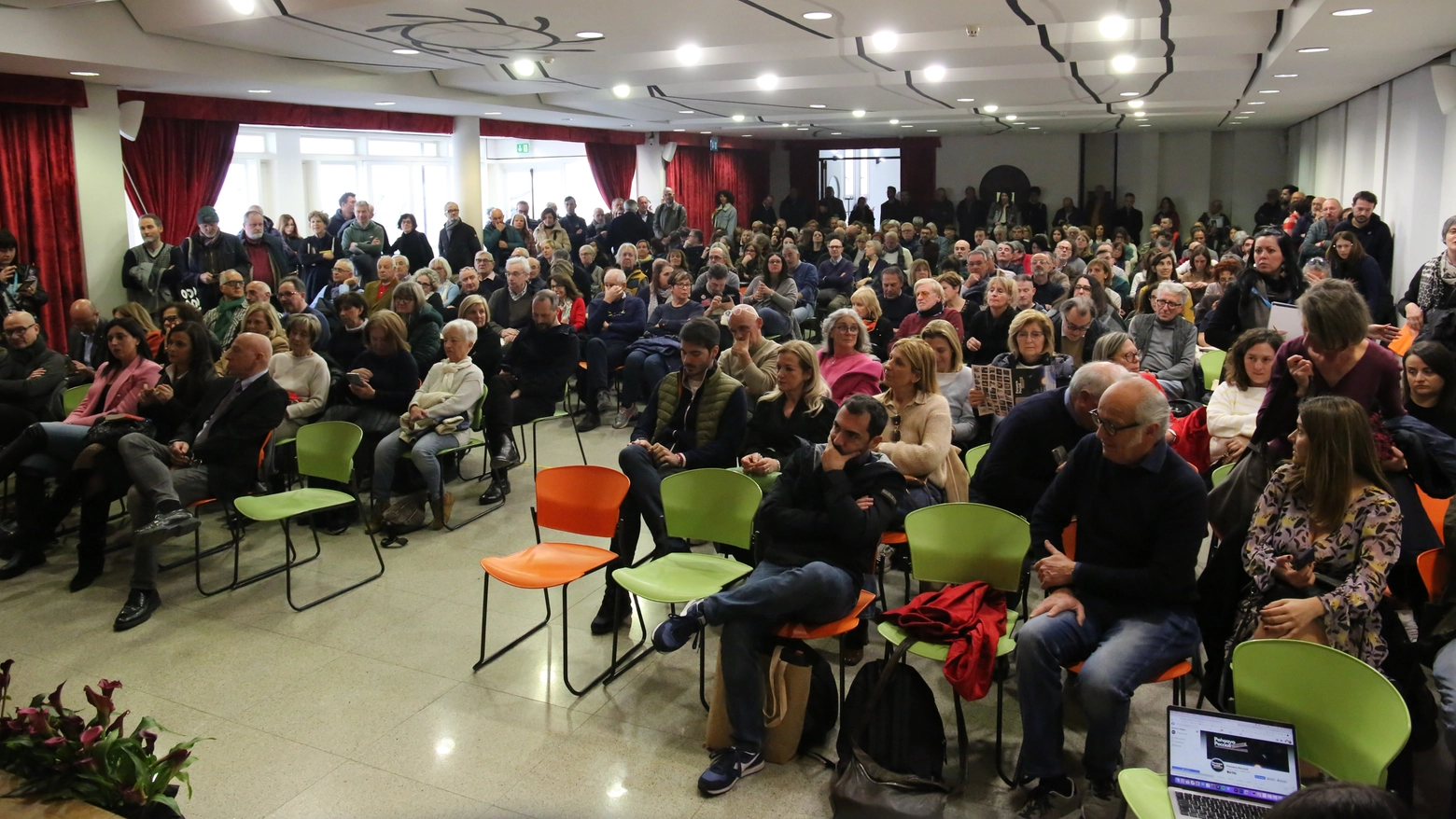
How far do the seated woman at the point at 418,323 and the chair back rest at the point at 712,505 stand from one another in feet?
9.92

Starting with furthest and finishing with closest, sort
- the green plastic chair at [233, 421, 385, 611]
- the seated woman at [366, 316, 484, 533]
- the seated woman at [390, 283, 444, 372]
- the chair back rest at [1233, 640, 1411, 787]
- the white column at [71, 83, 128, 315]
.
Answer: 1. the white column at [71, 83, 128, 315]
2. the seated woman at [390, 283, 444, 372]
3. the seated woman at [366, 316, 484, 533]
4. the green plastic chair at [233, 421, 385, 611]
5. the chair back rest at [1233, 640, 1411, 787]

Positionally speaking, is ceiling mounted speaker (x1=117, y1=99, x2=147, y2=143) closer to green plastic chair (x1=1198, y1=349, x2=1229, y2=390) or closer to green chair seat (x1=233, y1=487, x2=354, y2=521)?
green chair seat (x1=233, y1=487, x2=354, y2=521)

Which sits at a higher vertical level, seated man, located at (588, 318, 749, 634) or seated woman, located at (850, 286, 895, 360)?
seated woman, located at (850, 286, 895, 360)

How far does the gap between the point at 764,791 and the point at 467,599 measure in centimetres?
196

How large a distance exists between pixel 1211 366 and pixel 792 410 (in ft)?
8.76

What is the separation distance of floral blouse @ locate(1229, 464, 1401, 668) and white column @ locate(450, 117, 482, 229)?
1148 cm

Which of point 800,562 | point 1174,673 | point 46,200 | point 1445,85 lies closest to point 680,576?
point 800,562

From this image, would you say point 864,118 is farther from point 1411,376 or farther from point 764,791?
point 764,791

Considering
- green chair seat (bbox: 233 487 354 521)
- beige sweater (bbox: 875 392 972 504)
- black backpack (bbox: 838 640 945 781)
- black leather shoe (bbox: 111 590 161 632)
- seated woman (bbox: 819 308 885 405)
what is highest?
seated woman (bbox: 819 308 885 405)

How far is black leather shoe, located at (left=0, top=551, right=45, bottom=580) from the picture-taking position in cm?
481

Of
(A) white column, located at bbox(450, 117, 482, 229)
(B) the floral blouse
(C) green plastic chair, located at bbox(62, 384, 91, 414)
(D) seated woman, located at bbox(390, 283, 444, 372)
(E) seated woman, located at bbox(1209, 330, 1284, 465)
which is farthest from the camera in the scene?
(A) white column, located at bbox(450, 117, 482, 229)

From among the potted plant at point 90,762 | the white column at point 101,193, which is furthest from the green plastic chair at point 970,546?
the white column at point 101,193

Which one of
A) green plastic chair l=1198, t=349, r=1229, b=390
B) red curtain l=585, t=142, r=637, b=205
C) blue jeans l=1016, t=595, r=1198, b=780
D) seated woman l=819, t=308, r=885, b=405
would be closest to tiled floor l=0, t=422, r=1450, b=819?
blue jeans l=1016, t=595, r=1198, b=780

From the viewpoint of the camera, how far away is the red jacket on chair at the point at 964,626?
2877mm
